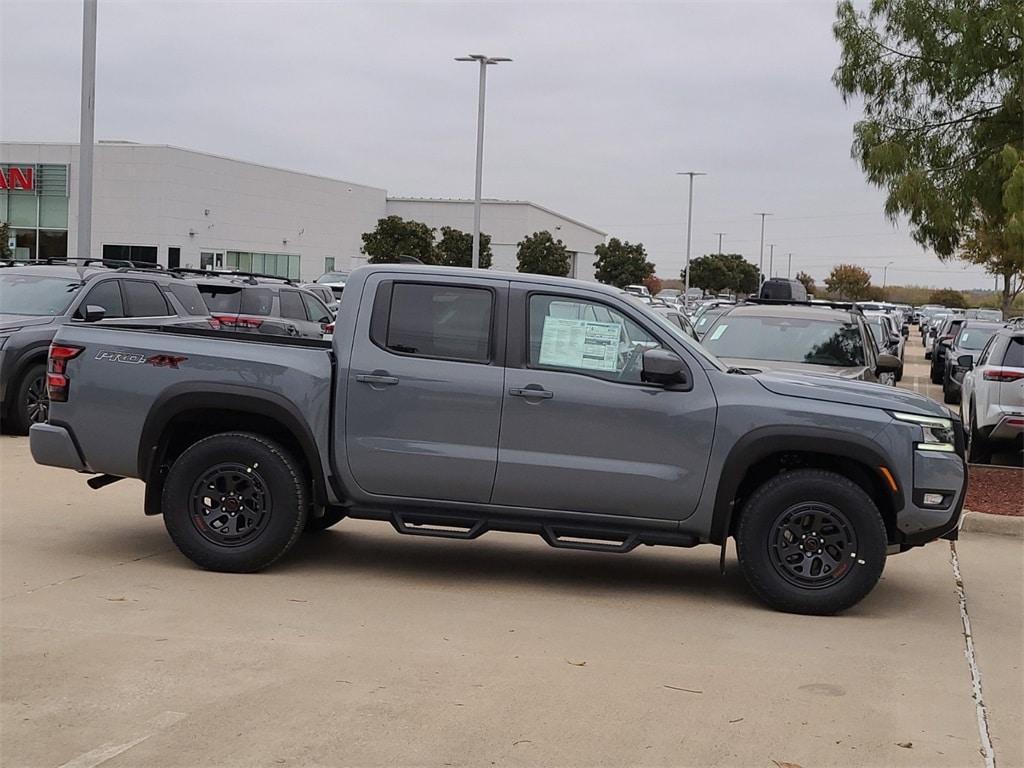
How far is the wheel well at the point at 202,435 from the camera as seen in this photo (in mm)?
8047

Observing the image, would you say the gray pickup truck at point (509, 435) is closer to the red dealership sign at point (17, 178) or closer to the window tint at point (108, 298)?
the window tint at point (108, 298)

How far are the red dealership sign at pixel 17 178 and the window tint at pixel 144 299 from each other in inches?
1716

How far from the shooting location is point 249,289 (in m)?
17.7

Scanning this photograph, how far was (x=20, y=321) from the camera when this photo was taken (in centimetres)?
1406

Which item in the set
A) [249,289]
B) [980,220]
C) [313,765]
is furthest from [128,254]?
[313,765]

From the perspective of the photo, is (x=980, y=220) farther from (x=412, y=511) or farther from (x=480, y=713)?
(x=480, y=713)

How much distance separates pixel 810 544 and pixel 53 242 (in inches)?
2128

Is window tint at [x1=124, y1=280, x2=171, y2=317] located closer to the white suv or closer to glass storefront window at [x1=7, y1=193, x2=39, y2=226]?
the white suv

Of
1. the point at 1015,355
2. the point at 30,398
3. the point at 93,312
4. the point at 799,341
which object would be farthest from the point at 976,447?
the point at 30,398

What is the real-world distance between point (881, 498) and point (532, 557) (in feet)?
8.27

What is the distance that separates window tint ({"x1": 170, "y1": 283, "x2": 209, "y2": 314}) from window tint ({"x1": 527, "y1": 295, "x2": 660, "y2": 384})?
874cm

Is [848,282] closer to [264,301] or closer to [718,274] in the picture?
[718,274]

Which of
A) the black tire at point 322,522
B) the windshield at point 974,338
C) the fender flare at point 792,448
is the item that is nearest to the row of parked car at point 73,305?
the black tire at point 322,522

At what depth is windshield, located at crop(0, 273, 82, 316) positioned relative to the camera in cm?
1438
